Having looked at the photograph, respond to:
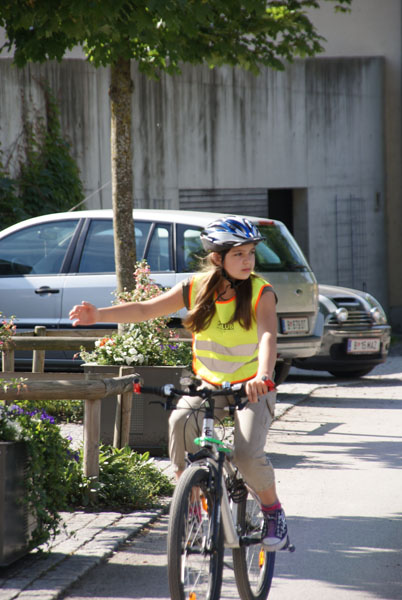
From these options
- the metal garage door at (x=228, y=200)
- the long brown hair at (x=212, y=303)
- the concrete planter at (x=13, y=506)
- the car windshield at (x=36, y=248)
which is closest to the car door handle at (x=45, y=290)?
the car windshield at (x=36, y=248)

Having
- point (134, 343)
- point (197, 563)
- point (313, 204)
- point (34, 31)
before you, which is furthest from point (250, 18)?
point (313, 204)

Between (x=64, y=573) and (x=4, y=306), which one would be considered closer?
(x=64, y=573)

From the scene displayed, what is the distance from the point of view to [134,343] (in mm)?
7691

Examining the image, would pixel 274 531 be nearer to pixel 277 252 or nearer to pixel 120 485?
pixel 120 485

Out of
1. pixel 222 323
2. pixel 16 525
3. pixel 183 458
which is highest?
pixel 222 323

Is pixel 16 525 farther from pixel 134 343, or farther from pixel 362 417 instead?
pixel 362 417

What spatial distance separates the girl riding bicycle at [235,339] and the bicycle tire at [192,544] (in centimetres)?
30

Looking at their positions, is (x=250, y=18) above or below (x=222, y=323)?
above

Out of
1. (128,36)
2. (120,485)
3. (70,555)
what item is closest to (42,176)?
(128,36)

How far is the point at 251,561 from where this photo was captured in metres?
4.33

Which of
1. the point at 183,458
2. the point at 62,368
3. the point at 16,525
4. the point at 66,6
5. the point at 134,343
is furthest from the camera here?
the point at 62,368

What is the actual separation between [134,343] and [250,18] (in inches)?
140

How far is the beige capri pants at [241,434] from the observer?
414 centimetres

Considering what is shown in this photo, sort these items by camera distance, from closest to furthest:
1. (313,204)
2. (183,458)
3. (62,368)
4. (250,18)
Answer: (183,458), (250,18), (62,368), (313,204)
